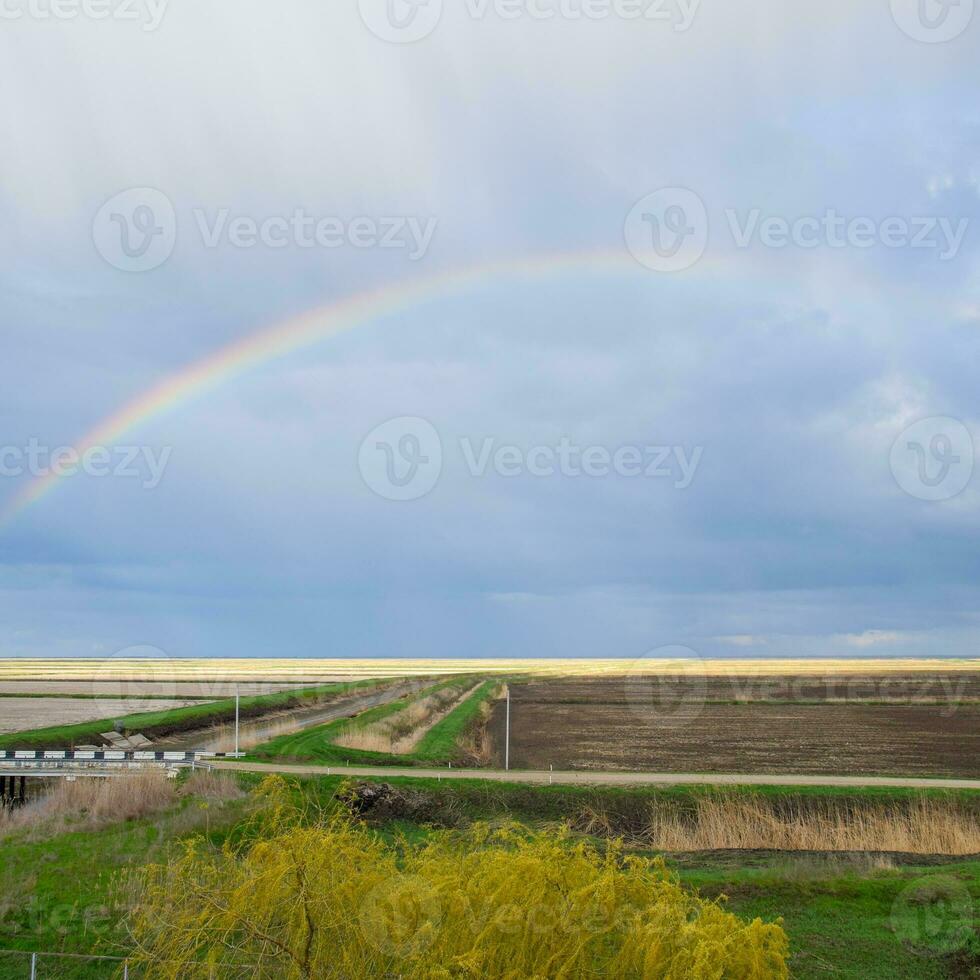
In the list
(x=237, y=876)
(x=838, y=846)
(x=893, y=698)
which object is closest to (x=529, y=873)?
(x=237, y=876)

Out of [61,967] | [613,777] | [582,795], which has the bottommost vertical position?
[61,967]

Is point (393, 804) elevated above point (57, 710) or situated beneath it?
situated beneath

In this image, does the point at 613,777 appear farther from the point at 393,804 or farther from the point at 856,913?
the point at 856,913

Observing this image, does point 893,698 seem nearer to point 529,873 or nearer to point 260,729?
point 260,729

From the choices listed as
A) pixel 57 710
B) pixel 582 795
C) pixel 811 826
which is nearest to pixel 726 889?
pixel 811 826

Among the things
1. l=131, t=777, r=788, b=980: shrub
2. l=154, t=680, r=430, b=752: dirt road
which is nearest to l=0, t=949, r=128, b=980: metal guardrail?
l=131, t=777, r=788, b=980: shrub
